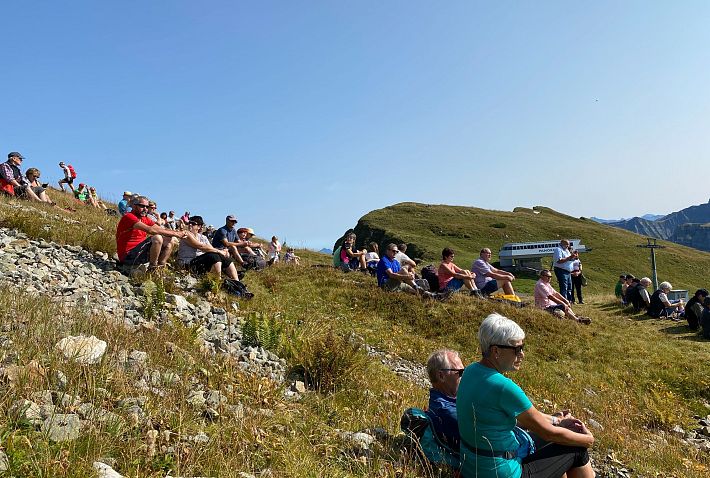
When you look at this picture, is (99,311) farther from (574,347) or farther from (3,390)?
(574,347)

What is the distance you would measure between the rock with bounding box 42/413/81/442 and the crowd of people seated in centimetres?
318

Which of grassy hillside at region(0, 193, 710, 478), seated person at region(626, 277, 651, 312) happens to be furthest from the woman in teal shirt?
seated person at region(626, 277, 651, 312)

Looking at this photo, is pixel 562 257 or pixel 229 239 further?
pixel 562 257

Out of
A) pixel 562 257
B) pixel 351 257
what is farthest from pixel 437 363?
pixel 562 257

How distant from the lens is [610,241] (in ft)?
271

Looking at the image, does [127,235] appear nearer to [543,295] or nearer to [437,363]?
[437,363]

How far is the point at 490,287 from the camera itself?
642 inches

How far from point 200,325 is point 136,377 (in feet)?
9.84

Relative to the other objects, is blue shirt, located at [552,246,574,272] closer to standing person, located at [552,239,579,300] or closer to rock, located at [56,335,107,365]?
standing person, located at [552,239,579,300]

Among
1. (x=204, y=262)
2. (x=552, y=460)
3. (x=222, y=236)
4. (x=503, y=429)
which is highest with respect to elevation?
(x=222, y=236)

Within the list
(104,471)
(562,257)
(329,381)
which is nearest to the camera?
(104,471)

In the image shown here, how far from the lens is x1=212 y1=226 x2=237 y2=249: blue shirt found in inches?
581

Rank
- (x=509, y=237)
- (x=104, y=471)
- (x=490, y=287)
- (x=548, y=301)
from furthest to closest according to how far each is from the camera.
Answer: (x=509, y=237) → (x=490, y=287) → (x=548, y=301) → (x=104, y=471)

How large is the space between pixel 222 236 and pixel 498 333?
12.1m
